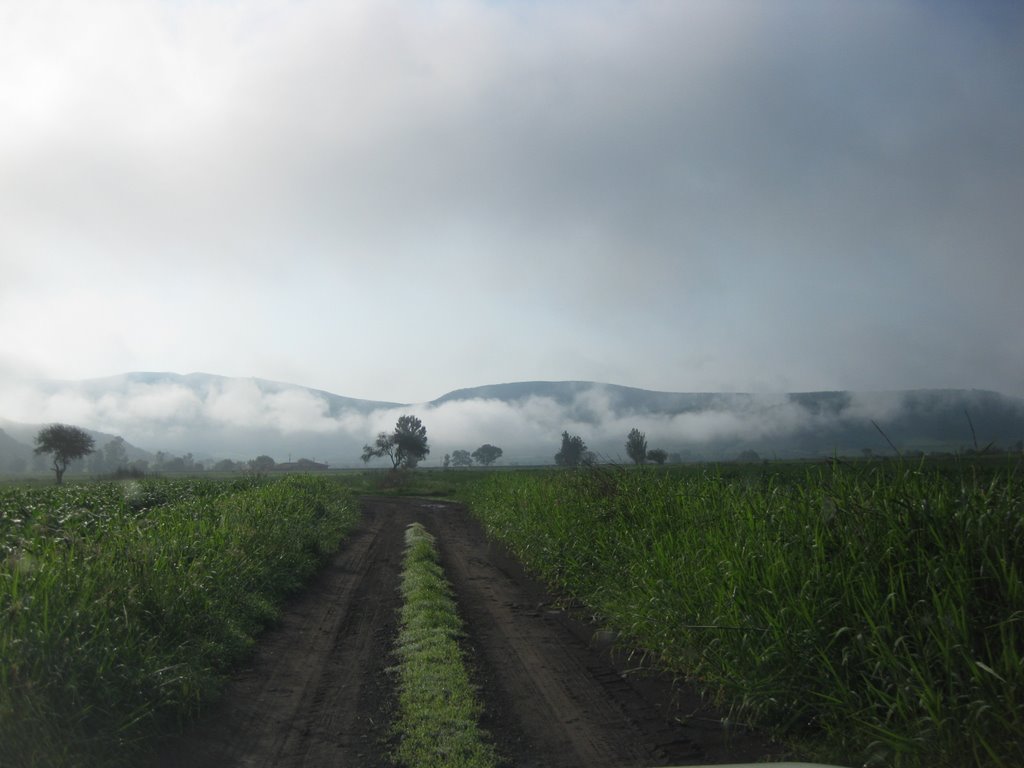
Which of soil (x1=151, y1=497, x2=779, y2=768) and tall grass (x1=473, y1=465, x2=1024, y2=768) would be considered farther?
soil (x1=151, y1=497, x2=779, y2=768)

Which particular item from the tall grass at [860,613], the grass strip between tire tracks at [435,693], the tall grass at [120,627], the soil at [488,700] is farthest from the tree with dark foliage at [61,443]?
the tall grass at [860,613]

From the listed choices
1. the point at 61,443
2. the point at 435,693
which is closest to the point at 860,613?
the point at 435,693

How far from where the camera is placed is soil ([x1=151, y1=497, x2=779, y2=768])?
4324 mm

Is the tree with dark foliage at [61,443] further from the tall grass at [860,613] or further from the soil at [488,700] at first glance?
the tall grass at [860,613]

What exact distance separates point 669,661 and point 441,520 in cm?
1724

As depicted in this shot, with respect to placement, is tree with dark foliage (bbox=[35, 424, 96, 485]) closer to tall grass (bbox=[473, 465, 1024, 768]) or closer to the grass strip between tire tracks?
the grass strip between tire tracks

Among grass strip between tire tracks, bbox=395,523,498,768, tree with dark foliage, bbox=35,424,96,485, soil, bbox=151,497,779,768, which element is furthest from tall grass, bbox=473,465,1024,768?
tree with dark foliage, bbox=35,424,96,485

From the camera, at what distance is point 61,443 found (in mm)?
63594

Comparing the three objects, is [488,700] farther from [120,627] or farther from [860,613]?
[120,627]

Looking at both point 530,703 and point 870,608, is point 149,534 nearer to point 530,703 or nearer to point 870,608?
point 530,703

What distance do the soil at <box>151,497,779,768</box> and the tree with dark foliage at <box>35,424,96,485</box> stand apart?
221 feet

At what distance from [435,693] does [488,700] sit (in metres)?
0.43

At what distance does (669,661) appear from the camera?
19.4 feet

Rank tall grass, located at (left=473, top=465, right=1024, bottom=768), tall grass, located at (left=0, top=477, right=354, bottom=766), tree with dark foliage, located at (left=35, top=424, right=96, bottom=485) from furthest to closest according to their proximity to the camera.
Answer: tree with dark foliage, located at (left=35, top=424, right=96, bottom=485) → tall grass, located at (left=0, top=477, right=354, bottom=766) → tall grass, located at (left=473, top=465, right=1024, bottom=768)
